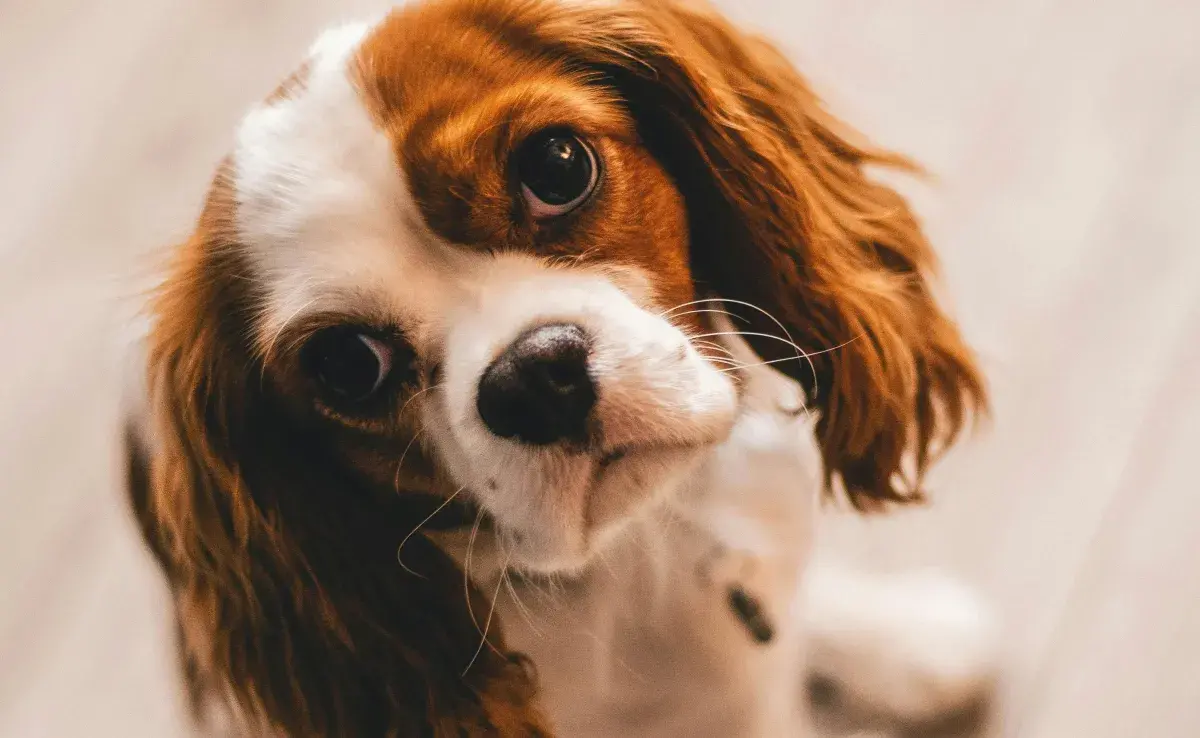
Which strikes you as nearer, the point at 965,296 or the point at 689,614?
the point at 689,614

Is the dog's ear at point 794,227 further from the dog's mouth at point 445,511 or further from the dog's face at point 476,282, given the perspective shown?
the dog's mouth at point 445,511

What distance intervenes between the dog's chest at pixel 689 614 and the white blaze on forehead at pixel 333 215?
35 centimetres

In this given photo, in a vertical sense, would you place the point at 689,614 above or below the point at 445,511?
below

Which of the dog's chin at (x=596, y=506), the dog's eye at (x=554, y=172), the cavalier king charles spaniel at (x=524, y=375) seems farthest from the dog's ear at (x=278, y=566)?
the dog's eye at (x=554, y=172)

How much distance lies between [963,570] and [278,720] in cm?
87

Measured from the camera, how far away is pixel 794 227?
959 millimetres

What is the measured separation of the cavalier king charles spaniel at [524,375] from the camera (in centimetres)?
81

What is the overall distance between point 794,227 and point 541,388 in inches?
12.3

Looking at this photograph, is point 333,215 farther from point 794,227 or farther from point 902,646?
point 902,646

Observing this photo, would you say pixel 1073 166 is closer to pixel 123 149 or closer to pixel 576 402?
pixel 576 402

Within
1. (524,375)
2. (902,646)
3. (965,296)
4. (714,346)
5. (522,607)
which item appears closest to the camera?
(524,375)

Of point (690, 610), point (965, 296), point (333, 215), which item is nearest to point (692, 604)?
point (690, 610)

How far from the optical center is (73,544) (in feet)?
4.99

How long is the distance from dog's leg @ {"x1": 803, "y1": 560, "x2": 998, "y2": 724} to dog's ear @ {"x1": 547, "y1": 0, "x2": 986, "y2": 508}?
295 millimetres
